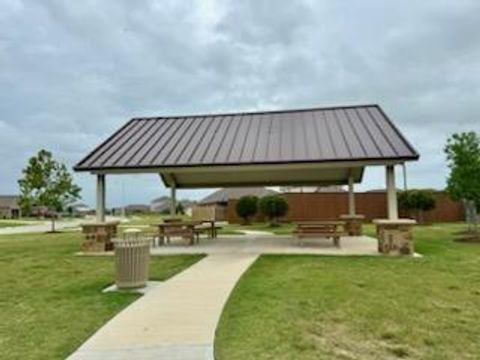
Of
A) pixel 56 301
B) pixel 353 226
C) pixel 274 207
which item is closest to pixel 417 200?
pixel 274 207

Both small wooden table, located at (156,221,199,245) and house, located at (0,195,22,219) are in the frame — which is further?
house, located at (0,195,22,219)

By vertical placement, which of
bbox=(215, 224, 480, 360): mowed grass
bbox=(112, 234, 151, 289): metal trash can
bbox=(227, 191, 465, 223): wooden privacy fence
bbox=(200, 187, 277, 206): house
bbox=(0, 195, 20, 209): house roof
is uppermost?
bbox=(0, 195, 20, 209): house roof

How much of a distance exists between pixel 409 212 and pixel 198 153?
64.3 ft

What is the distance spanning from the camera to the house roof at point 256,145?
13531 millimetres

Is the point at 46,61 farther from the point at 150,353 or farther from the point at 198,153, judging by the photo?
the point at 150,353

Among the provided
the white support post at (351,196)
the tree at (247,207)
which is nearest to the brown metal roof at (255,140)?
the white support post at (351,196)

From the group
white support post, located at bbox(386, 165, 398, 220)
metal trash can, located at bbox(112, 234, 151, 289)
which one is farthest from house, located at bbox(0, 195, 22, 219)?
metal trash can, located at bbox(112, 234, 151, 289)

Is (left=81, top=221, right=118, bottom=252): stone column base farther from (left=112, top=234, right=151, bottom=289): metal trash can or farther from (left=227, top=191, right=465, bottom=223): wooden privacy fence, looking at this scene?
(left=227, top=191, right=465, bottom=223): wooden privacy fence

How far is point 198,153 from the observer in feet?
48.8

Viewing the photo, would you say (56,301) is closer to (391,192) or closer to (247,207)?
(391,192)

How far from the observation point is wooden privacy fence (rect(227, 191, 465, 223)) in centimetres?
3184

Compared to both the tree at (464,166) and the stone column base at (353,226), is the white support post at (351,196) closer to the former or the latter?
the stone column base at (353,226)

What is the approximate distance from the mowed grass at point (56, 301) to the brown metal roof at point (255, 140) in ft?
10.0

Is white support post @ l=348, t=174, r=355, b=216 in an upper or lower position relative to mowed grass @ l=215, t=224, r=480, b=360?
upper
